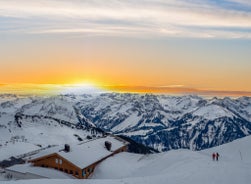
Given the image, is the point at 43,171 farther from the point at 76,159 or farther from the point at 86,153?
the point at 86,153

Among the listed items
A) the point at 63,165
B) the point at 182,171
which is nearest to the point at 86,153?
the point at 63,165

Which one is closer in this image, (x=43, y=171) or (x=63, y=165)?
(x=43, y=171)

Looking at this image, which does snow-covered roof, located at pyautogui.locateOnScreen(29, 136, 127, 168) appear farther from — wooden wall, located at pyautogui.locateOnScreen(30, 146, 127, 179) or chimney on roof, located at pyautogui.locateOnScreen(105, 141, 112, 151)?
chimney on roof, located at pyautogui.locateOnScreen(105, 141, 112, 151)

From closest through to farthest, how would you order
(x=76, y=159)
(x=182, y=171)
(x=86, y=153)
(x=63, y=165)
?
(x=182, y=171)
(x=63, y=165)
(x=76, y=159)
(x=86, y=153)

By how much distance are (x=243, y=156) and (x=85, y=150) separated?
3197 cm

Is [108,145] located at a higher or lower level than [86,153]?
higher

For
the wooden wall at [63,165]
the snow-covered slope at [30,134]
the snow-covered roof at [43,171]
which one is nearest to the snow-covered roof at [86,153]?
the wooden wall at [63,165]

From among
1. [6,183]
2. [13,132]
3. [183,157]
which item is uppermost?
[13,132]

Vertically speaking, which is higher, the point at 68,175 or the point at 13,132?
the point at 13,132

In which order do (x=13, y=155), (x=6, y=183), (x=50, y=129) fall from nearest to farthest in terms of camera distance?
(x=6, y=183), (x=13, y=155), (x=50, y=129)

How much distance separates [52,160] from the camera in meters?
64.5

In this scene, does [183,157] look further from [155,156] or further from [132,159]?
[132,159]

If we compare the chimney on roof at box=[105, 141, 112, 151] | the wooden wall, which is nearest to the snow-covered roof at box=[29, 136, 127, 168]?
the wooden wall

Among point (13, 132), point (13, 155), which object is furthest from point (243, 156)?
point (13, 132)
